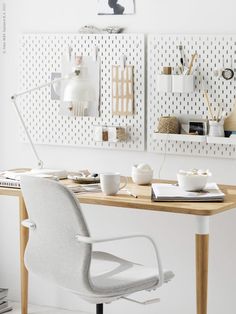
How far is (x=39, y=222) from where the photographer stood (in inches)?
134

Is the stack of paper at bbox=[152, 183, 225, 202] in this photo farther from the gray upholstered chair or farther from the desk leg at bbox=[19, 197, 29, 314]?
the desk leg at bbox=[19, 197, 29, 314]

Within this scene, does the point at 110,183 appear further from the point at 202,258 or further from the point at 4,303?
the point at 4,303

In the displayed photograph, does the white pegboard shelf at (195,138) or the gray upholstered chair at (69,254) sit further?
the white pegboard shelf at (195,138)

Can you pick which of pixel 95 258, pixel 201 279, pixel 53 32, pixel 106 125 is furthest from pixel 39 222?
pixel 53 32

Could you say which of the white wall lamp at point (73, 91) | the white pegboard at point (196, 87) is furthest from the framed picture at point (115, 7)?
the white wall lamp at point (73, 91)

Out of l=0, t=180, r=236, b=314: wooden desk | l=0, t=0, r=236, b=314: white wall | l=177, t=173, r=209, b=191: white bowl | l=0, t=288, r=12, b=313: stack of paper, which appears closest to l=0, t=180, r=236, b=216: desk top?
l=0, t=180, r=236, b=314: wooden desk

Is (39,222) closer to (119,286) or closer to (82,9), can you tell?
(119,286)

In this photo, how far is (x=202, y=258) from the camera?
3537 millimetres

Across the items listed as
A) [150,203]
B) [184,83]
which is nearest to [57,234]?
[150,203]

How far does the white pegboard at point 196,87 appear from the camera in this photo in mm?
3975

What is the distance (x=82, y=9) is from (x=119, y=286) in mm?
1615

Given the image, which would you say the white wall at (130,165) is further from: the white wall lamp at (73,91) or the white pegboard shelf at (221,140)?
the white wall lamp at (73,91)

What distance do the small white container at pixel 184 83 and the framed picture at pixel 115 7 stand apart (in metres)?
0.44

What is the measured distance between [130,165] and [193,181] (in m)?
0.69
